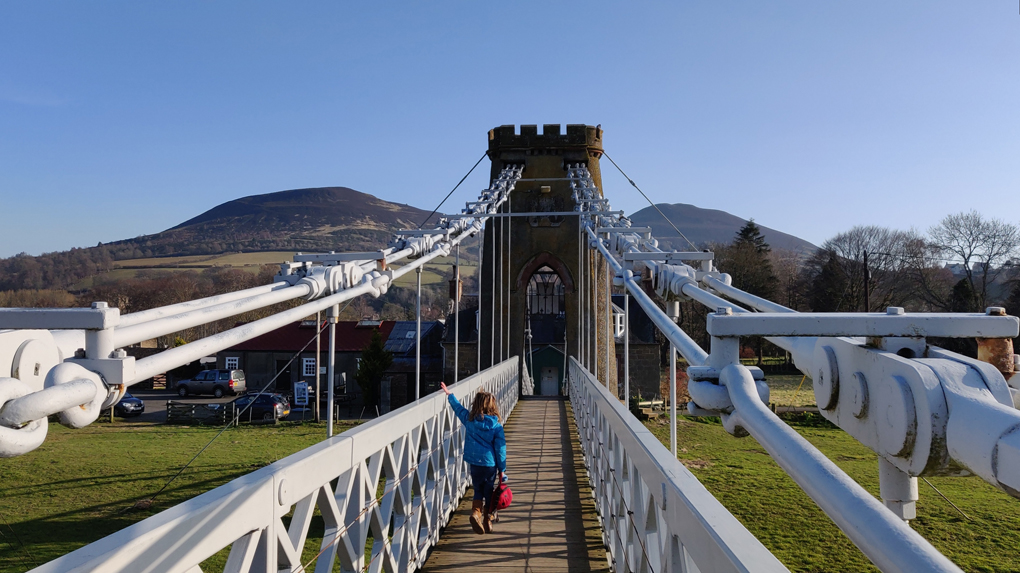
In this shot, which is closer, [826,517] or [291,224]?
[826,517]

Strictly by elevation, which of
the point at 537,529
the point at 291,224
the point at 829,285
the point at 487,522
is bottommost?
the point at 537,529

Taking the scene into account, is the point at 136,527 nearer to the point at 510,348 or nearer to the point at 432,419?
the point at 432,419

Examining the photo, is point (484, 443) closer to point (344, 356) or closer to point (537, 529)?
point (537, 529)

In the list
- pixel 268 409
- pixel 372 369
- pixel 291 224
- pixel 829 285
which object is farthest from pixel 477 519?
pixel 291 224

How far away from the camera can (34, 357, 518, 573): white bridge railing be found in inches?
59.8

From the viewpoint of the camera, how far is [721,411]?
1.93 m

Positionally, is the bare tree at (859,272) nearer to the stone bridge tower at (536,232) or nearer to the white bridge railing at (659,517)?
the stone bridge tower at (536,232)

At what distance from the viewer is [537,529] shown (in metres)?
4.66

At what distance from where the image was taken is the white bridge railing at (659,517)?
5.15 ft

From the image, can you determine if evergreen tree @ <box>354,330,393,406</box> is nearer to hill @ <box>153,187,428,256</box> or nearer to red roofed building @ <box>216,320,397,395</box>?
red roofed building @ <box>216,320,397,395</box>

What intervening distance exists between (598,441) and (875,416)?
151 inches

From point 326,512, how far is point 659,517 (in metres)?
1.17

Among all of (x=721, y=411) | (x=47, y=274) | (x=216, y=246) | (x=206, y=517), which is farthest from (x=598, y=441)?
(x=216, y=246)

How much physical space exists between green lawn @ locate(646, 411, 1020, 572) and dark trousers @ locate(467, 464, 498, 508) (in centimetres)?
433
